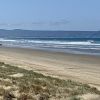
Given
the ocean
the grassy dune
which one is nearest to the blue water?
the ocean

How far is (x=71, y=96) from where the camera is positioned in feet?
29.7

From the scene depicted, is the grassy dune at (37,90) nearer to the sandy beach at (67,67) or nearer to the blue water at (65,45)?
the sandy beach at (67,67)

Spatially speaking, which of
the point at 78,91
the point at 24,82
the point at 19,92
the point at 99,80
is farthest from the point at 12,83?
the point at 99,80

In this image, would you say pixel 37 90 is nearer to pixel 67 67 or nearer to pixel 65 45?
pixel 67 67

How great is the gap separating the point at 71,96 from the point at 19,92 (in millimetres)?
1355

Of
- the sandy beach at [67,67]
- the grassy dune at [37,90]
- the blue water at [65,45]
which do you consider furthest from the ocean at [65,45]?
the grassy dune at [37,90]

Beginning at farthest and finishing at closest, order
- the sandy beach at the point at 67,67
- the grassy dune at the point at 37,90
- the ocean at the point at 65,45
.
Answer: the ocean at the point at 65,45 → the sandy beach at the point at 67,67 → the grassy dune at the point at 37,90

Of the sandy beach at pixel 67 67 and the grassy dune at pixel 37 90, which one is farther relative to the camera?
the sandy beach at pixel 67 67

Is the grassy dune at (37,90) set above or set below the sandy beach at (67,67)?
above

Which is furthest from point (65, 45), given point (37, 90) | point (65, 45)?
point (37, 90)

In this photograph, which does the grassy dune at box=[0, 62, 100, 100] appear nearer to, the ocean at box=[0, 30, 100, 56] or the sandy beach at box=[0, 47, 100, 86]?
the sandy beach at box=[0, 47, 100, 86]

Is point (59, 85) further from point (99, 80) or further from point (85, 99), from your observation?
point (99, 80)

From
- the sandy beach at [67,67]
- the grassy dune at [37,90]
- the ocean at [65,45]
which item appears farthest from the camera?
the ocean at [65,45]

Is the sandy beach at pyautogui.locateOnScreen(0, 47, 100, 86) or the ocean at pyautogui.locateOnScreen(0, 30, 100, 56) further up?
the sandy beach at pyautogui.locateOnScreen(0, 47, 100, 86)
